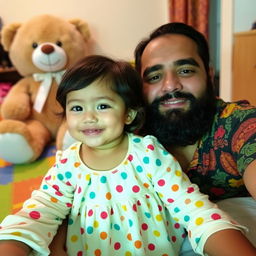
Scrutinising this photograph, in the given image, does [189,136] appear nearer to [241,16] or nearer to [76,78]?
A: [76,78]

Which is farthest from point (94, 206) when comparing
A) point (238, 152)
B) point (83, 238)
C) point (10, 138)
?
point (10, 138)

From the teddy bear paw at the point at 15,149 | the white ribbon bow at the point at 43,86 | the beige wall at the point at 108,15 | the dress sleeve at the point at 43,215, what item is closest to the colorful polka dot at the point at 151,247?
the dress sleeve at the point at 43,215

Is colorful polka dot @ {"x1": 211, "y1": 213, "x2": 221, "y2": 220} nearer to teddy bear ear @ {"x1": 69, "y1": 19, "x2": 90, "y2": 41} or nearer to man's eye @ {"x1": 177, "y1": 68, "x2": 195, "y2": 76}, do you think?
man's eye @ {"x1": 177, "y1": 68, "x2": 195, "y2": 76}

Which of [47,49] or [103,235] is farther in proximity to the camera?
[47,49]

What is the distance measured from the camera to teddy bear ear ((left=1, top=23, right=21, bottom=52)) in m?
2.01

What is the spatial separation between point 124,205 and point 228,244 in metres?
0.26

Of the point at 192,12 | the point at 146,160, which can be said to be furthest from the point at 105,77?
the point at 192,12

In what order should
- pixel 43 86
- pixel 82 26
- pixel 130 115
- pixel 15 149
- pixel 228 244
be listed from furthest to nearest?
pixel 82 26 → pixel 43 86 → pixel 15 149 → pixel 130 115 → pixel 228 244

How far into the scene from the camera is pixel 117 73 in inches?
28.9

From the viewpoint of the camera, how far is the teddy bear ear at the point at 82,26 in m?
2.22

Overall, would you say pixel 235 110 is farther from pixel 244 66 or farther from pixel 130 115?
pixel 244 66

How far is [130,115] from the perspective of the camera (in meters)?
0.78

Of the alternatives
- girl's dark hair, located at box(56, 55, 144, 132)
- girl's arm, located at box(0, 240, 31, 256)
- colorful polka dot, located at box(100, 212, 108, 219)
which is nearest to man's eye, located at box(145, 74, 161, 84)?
girl's dark hair, located at box(56, 55, 144, 132)

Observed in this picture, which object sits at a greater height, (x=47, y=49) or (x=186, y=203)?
(x=47, y=49)
